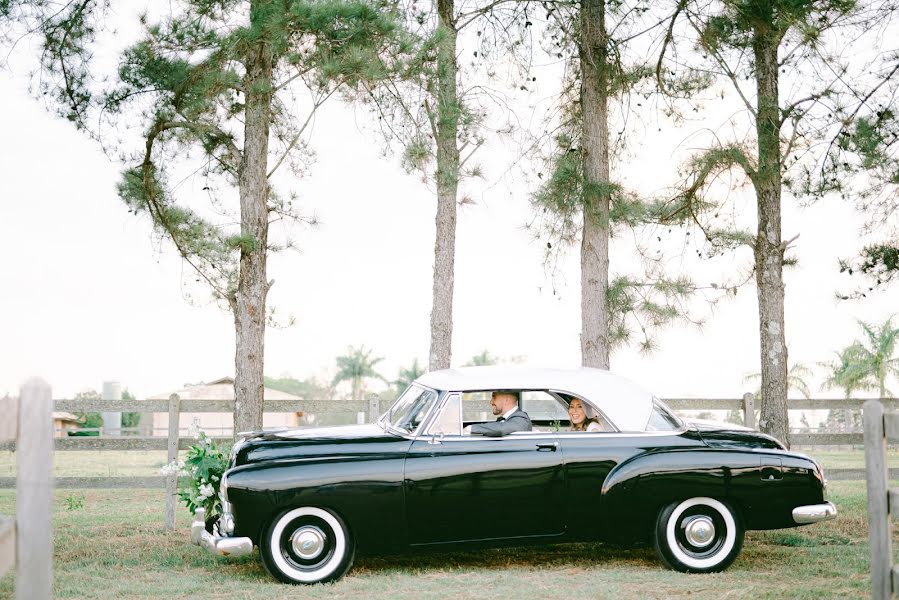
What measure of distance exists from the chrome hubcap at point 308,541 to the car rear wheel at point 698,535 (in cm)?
267

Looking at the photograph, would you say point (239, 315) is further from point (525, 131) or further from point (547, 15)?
point (547, 15)

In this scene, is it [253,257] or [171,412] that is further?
[253,257]

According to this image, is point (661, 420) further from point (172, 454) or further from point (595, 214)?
point (172, 454)

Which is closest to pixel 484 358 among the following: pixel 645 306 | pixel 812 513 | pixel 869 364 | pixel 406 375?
pixel 406 375

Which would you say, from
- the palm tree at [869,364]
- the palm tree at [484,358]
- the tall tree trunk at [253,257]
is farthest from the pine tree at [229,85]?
the palm tree at [484,358]

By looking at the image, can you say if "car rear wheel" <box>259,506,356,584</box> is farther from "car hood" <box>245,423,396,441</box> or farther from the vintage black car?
"car hood" <box>245,423,396,441</box>

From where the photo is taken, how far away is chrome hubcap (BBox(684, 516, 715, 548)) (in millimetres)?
7766

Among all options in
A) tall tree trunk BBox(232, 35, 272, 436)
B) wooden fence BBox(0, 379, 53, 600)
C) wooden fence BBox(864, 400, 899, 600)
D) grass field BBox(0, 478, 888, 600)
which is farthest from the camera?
tall tree trunk BBox(232, 35, 272, 436)

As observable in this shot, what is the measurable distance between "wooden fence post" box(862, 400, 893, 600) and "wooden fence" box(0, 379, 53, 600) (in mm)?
3515

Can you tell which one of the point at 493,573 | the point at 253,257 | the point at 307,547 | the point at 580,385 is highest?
the point at 253,257

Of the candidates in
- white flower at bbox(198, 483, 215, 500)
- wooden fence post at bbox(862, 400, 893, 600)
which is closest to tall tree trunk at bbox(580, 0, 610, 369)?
white flower at bbox(198, 483, 215, 500)

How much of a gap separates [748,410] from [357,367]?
47.0 m

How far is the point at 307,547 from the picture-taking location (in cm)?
734

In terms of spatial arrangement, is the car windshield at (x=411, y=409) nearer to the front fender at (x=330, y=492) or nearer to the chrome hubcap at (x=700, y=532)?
the front fender at (x=330, y=492)
